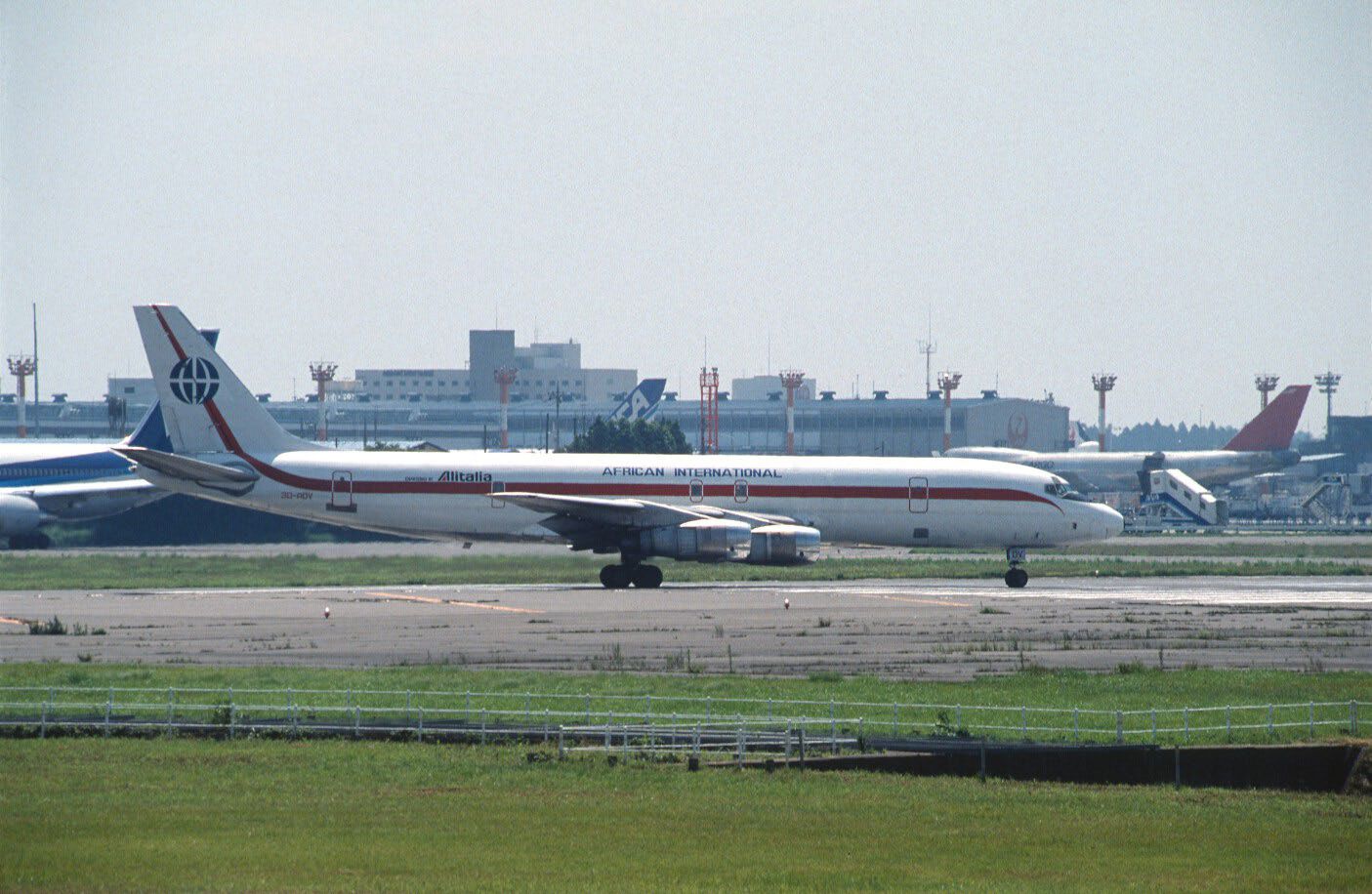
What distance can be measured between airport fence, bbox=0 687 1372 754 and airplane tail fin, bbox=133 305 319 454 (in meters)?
26.3

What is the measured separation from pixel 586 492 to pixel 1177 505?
71.6m

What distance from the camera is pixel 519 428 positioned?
7840 inches

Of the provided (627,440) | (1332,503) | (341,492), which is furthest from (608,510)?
(1332,503)

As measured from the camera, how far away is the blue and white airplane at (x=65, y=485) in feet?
249

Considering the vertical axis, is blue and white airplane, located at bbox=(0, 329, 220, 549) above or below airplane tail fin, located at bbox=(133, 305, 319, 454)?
below

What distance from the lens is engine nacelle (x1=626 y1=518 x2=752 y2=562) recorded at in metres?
54.6

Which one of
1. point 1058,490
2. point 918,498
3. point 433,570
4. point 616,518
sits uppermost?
point 1058,490

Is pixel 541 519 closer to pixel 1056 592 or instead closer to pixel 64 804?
pixel 1056 592

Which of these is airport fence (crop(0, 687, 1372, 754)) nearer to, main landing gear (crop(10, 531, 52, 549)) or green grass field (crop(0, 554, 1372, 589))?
green grass field (crop(0, 554, 1372, 589))

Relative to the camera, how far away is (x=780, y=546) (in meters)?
54.4

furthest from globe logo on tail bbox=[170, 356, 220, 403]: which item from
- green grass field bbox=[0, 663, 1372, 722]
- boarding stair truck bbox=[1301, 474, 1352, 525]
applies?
boarding stair truck bbox=[1301, 474, 1352, 525]

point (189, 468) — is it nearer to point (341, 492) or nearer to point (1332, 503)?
point (341, 492)

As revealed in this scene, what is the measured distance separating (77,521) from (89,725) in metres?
54.1

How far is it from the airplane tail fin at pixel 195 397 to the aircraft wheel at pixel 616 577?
11.8m
